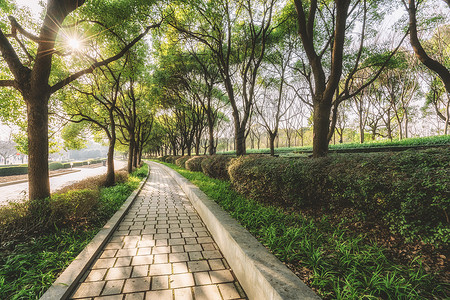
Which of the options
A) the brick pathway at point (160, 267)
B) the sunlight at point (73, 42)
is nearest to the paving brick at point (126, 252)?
the brick pathway at point (160, 267)

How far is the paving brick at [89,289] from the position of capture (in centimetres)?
220

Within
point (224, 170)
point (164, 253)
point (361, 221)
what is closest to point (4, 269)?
point (164, 253)

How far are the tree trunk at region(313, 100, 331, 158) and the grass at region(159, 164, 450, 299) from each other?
274 cm

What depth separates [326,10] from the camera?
8.91 metres

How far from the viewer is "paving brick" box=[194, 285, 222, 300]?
2.18 meters

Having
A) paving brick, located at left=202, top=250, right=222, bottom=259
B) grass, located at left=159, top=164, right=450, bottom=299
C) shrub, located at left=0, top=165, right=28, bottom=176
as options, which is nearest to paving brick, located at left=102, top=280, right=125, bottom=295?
paving brick, located at left=202, top=250, right=222, bottom=259

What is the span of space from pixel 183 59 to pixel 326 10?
8550mm

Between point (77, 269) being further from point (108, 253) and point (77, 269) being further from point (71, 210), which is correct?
point (71, 210)

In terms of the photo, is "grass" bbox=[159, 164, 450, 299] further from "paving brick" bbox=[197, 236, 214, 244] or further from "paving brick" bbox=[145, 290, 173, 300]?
"paving brick" bbox=[145, 290, 173, 300]

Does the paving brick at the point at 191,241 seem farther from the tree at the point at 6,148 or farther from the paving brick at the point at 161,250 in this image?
the tree at the point at 6,148

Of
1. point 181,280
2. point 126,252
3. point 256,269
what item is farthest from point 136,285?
point 256,269

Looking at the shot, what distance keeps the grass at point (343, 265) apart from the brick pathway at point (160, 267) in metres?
0.82

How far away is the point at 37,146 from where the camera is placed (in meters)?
4.24

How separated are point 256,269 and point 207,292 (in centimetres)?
74
